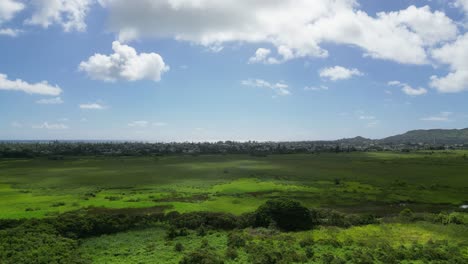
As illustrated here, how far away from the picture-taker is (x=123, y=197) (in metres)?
59.1

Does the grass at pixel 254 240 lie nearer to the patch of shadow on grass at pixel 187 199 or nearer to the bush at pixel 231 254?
the bush at pixel 231 254

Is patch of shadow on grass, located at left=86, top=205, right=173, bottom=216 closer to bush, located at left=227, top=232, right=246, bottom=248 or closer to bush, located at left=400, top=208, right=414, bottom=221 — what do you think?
bush, located at left=227, top=232, right=246, bottom=248

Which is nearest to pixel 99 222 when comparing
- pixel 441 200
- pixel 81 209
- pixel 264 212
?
pixel 81 209

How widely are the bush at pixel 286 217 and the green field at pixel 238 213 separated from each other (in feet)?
4.87

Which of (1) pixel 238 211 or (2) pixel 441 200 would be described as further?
(2) pixel 441 200

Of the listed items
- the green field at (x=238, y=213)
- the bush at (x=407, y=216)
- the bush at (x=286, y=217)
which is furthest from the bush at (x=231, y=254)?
the bush at (x=407, y=216)

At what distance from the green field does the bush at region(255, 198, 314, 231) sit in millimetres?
1483

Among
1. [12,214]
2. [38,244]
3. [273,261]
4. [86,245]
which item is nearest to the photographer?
[273,261]

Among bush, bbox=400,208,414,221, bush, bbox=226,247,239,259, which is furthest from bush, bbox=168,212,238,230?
bush, bbox=400,208,414,221

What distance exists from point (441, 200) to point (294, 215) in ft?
106

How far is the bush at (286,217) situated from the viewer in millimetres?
39719

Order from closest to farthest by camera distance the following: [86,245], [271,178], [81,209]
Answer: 1. [86,245]
2. [81,209]
3. [271,178]

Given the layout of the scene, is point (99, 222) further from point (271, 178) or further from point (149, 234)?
point (271, 178)

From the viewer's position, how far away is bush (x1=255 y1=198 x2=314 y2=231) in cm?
3972
